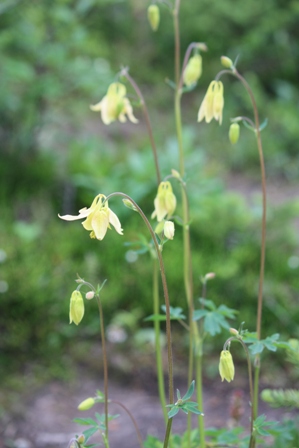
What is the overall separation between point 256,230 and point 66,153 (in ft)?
4.98

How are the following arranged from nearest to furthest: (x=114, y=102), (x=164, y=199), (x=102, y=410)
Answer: (x=164, y=199) → (x=114, y=102) → (x=102, y=410)

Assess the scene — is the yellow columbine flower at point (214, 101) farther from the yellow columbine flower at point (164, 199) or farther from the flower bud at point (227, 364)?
the flower bud at point (227, 364)

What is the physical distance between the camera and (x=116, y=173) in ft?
11.0

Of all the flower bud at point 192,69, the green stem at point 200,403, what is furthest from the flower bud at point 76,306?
the flower bud at point 192,69

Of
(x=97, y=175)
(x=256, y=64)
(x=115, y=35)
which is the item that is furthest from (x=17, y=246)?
(x=115, y=35)

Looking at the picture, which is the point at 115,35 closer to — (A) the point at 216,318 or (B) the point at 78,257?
(B) the point at 78,257

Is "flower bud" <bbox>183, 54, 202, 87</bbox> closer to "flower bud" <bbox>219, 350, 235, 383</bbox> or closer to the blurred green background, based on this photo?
the blurred green background

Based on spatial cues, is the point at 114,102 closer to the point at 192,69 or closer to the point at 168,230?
the point at 192,69

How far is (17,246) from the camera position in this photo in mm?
2809

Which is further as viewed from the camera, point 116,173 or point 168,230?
point 116,173

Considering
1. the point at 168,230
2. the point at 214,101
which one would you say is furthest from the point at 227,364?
the point at 214,101

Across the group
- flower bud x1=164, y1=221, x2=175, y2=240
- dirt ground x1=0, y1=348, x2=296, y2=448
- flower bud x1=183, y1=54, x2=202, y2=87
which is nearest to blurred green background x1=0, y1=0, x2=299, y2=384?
dirt ground x1=0, y1=348, x2=296, y2=448

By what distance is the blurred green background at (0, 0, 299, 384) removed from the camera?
2602 mm

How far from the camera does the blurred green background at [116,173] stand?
102 inches
